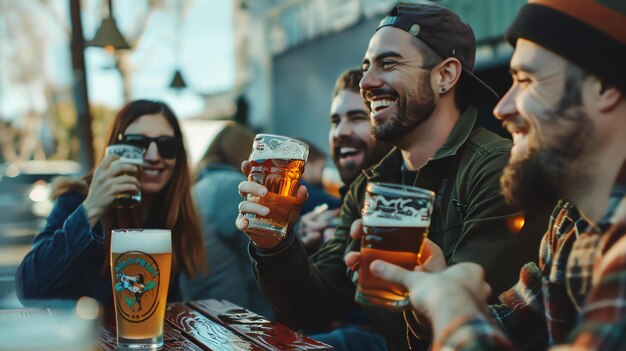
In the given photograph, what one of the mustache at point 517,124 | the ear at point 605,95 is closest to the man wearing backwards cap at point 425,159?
the mustache at point 517,124

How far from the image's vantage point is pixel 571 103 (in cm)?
150

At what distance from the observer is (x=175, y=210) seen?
338 cm

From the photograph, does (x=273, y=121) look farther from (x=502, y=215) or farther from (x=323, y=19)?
(x=502, y=215)

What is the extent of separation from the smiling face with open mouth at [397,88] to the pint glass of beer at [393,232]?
106 cm

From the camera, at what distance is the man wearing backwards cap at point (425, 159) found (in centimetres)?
230

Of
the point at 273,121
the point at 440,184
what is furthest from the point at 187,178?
the point at 273,121

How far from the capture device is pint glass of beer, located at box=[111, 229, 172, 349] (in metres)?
1.85

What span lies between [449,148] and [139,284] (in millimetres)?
1286

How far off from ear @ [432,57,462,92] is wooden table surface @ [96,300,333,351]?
46.1 inches

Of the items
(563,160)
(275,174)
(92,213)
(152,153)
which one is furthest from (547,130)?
(152,153)

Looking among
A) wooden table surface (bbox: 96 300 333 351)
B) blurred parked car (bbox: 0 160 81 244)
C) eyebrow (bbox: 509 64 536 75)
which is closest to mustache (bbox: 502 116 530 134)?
eyebrow (bbox: 509 64 536 75)

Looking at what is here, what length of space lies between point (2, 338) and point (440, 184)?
1.85m

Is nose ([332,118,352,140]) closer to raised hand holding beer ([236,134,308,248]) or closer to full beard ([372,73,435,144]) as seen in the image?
full beard ([372,73,435,144])

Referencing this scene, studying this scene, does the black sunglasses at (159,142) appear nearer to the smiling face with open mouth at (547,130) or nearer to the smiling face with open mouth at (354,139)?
the smiling face with open mouth at (354,139)
